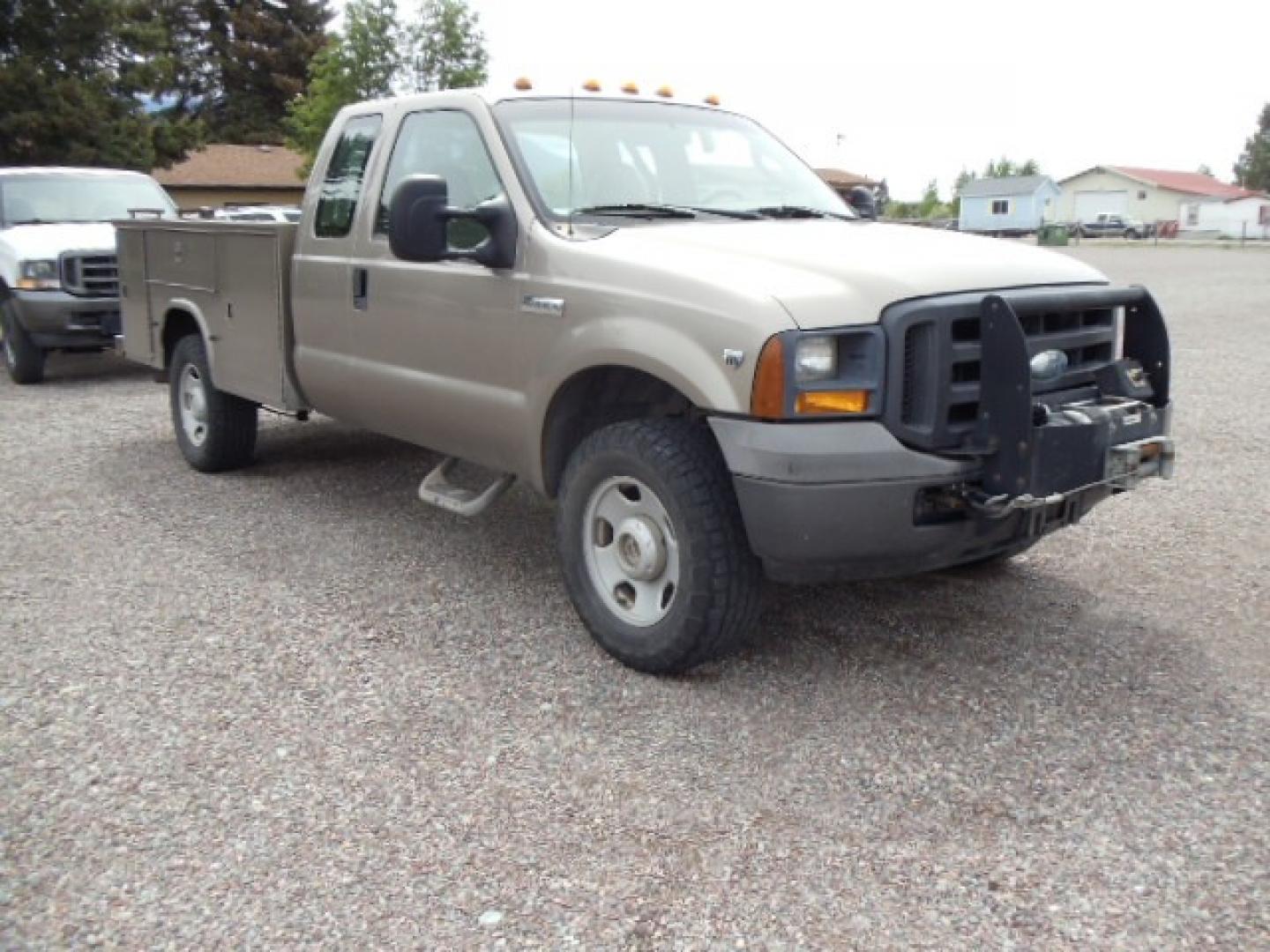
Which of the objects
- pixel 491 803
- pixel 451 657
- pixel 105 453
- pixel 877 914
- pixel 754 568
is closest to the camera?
pixel 877 914

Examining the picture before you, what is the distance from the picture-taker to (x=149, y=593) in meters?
5.09

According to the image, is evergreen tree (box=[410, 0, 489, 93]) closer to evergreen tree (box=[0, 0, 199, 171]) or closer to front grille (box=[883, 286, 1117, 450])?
evergreen tree (box=[0, 0, 199, 171])

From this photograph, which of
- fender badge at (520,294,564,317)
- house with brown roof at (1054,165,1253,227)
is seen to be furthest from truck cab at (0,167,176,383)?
house with brown roof at (1054,165,1253,227)

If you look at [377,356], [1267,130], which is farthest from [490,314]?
[1267,130]

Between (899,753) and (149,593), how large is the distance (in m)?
3.20

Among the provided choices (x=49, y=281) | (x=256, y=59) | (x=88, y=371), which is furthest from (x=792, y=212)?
(x=256, y=59)

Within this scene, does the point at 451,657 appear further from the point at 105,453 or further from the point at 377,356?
the point at 105,453

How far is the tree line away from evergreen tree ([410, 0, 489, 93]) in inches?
1.4

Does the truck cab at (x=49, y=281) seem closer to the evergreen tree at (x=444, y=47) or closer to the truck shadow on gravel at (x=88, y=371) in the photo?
the truck shadow on gravel at (x=88, y=371)

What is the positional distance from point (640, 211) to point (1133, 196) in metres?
96.8

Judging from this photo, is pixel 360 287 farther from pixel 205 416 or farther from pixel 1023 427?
pixel 1023 427

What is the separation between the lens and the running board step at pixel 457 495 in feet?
16.5

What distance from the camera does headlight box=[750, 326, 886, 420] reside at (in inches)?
143

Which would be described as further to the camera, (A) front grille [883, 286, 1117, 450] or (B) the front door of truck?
(B) the front door of truck
